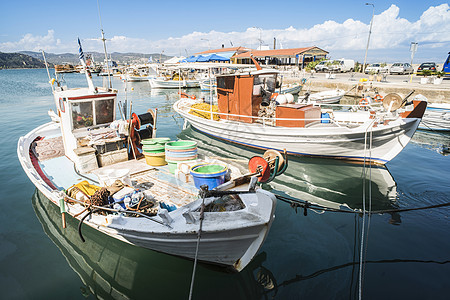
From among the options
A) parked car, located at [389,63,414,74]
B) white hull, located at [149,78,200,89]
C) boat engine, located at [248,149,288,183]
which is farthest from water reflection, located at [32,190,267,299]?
parked car, located at [389,63,414,74]

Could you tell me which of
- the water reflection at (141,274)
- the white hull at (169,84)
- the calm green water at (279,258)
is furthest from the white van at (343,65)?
the water reflection at (141,274)

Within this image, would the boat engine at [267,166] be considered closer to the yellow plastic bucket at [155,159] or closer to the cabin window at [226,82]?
the yellow plastic bucket at [155,159]

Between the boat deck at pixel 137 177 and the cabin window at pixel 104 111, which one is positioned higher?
the cabin window at pixel 104 111

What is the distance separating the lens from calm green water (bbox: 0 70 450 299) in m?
4.64

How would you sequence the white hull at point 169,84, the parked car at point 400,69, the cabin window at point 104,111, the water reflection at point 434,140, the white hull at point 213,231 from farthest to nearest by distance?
1. the white hull at point 169,84
2. the parked car at point 400,69
3. the water reflection at point 434,140
4. the cabin window at point 104,111
5. the white hull at point 213,231

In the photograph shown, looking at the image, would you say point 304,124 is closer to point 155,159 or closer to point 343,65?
point 155,159

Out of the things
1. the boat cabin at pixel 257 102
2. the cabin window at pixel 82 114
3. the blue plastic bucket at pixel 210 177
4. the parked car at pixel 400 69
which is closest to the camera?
the blue plastic bucket at pixel 210 177

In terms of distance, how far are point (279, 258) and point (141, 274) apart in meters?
2.94

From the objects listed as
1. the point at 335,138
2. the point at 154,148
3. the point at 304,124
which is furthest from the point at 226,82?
the point at 154,148

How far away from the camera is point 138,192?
4.91 metres

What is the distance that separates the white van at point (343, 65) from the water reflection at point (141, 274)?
41.1 metres

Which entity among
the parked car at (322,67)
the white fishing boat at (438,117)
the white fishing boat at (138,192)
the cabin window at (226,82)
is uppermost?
the parked car at (322,67)

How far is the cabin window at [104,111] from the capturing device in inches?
293

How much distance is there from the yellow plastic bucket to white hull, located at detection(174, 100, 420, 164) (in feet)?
19.0
